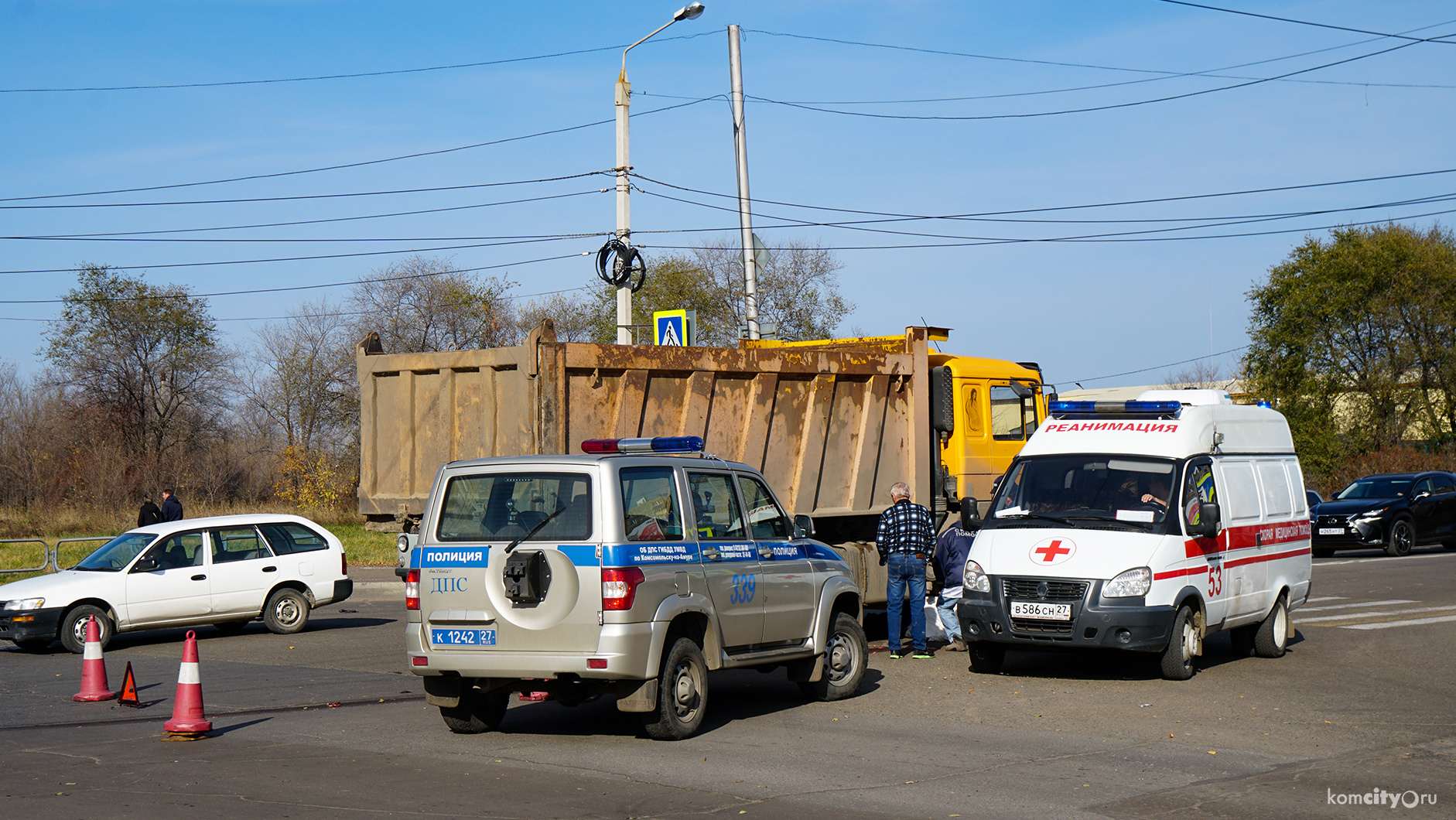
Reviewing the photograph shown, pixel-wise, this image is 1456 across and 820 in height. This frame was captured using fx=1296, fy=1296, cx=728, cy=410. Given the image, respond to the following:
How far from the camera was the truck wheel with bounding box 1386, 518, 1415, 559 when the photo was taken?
2675 cm

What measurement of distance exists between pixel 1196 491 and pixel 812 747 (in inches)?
193

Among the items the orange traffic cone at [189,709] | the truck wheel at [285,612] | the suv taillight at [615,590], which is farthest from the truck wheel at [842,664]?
the truck wheel at [285,612]

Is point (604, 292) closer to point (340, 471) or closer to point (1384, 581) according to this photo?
point (340, 471)

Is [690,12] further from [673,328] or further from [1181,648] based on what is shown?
[1181,648]

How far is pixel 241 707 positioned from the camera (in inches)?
424

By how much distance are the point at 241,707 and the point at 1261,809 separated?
7.94 meters

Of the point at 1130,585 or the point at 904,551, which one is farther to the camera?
the point at 904,551

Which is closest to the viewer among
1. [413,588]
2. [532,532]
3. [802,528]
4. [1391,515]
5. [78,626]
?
[532,532]

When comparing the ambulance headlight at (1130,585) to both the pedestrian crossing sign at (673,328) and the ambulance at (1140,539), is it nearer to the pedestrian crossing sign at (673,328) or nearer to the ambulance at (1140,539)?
the ambulance at (1140,539)

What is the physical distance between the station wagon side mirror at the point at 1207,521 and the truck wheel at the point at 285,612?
1137 cm

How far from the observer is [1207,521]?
36.5 ft

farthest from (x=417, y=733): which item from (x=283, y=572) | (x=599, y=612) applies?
(x=283, y=572)

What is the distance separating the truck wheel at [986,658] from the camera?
465 inches

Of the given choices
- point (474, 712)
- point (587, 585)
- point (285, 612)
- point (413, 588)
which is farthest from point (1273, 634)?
point (285, 612)
